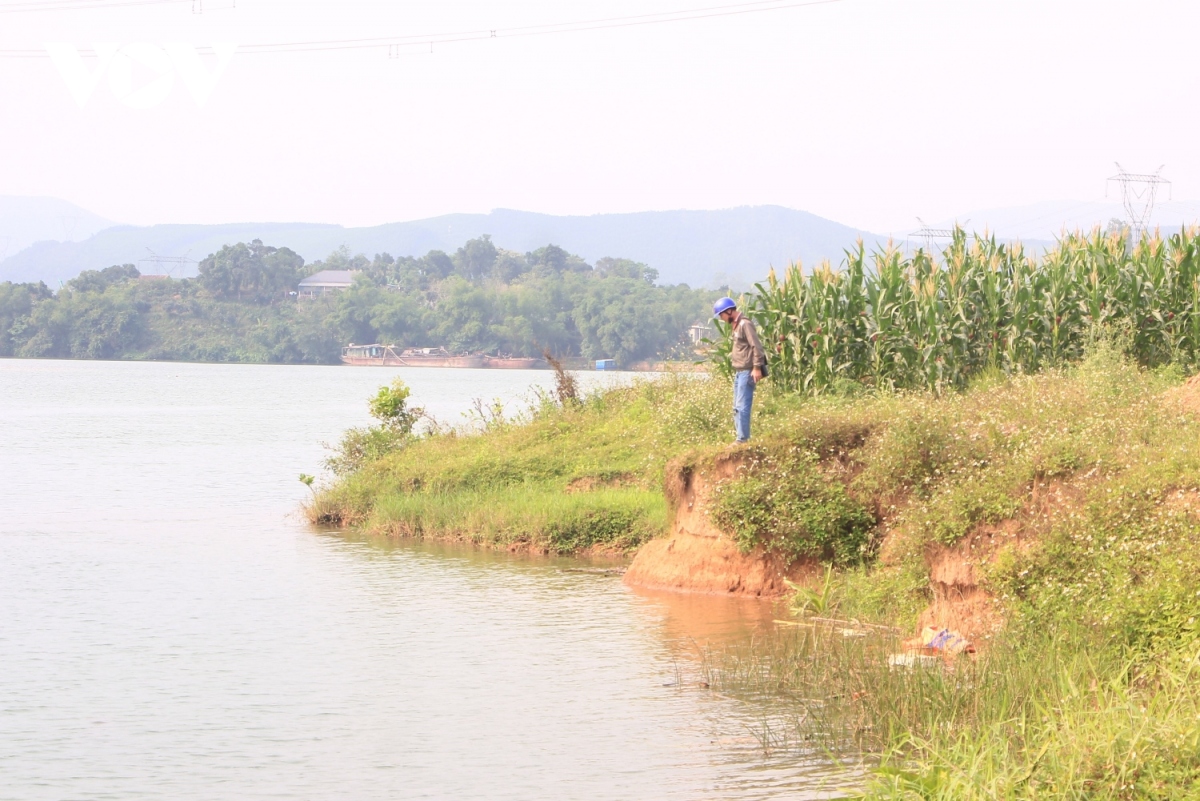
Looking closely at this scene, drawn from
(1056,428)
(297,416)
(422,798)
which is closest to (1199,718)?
(422,798)

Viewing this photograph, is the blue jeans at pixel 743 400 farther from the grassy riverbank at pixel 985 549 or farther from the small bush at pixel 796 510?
the small bush at pixel 796 510

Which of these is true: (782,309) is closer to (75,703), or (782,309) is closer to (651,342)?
(75,703)

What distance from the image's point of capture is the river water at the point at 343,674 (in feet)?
31.8

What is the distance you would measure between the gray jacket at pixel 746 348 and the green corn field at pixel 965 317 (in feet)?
13.4

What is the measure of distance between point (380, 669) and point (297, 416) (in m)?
50.4

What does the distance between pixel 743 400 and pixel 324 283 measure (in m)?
129

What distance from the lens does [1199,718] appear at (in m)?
7.23

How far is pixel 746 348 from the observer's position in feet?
53.4

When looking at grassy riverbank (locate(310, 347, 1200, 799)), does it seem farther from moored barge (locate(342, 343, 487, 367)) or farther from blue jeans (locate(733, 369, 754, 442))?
moored barge (locate(342, 343, 487, 367))

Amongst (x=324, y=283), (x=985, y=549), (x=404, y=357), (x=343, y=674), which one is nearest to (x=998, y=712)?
(x=985, y=549)

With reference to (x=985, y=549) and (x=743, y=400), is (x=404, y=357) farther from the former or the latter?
(x=985, y=549)

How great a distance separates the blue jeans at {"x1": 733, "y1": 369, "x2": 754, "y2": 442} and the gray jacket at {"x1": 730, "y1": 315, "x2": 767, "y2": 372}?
0.33 feet

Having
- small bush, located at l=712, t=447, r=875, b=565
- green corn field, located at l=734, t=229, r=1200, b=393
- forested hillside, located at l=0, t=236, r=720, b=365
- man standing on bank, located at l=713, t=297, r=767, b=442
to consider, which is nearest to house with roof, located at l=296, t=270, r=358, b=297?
forested hillside, located at l=0, t=236, r=720, b=365

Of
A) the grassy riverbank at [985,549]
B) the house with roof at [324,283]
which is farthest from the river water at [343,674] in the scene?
the house with roof at [324,283]
